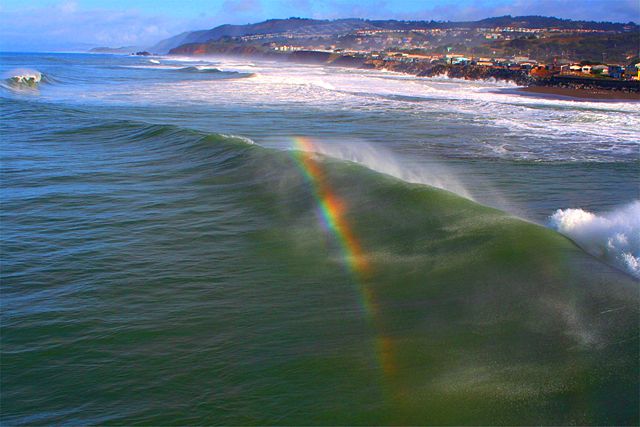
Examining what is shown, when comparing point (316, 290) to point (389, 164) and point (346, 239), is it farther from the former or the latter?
point (389, 164)

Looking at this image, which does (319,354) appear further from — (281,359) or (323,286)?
(323,286)

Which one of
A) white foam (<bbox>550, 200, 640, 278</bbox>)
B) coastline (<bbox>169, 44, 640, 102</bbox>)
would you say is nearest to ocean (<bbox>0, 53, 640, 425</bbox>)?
white foam (<bbox>550, 200, 640, 278</bbox>)

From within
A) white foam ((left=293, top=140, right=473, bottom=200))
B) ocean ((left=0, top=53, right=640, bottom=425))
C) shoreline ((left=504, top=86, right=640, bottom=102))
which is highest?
shoreline ((left=504, top=86, right=640, bottom=102))

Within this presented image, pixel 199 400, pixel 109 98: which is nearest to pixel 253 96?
pixel 109 98

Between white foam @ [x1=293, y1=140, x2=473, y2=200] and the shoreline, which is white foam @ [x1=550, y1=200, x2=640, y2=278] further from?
the shoreline

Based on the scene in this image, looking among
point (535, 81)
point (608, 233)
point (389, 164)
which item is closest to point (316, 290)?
point (608, 233)
